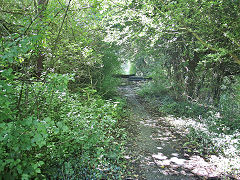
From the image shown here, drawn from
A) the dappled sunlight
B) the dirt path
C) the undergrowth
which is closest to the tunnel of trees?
the undergrowth

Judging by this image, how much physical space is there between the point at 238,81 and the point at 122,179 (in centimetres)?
726

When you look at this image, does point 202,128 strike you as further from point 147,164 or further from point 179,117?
point 147,164

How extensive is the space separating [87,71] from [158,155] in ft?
15.1

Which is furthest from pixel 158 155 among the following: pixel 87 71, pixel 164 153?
pixel 87 71

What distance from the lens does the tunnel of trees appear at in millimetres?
2143

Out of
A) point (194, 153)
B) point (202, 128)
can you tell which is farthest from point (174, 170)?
point (202, 128)

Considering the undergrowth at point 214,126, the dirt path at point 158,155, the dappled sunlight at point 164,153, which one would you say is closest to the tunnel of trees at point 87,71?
the undergrowth at point 214,126

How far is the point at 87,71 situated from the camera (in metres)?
7.07

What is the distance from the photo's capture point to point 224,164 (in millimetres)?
3670

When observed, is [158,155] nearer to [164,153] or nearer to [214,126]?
[164,153]

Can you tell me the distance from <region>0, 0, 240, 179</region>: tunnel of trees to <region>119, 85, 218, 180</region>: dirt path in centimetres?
49

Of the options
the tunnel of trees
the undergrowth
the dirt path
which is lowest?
the dirt path

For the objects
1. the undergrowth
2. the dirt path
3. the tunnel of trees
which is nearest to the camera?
the tunnel of trees

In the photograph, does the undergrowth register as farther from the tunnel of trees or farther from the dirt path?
the dirt path
